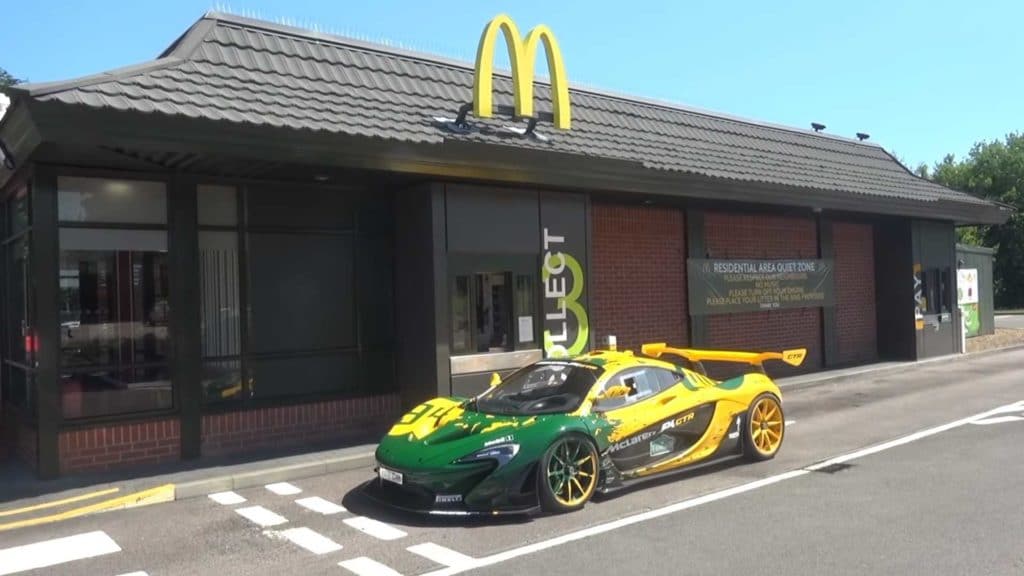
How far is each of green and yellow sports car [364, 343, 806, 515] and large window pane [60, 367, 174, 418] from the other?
3.10 meters

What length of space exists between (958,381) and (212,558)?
14445 millimetres

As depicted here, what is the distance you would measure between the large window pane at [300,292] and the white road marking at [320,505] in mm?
2952

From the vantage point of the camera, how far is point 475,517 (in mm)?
6707

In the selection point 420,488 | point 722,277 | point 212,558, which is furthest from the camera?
point 722,277

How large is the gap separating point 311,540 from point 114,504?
246cm

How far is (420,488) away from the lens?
262 inches

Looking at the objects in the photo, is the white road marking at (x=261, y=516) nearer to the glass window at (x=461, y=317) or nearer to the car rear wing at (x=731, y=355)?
the glass window at (x=461, y=317)

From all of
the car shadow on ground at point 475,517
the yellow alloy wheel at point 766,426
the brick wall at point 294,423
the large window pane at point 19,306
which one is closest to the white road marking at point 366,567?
the car shadow on ground at point 475,517

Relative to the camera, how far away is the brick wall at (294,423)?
9625mm

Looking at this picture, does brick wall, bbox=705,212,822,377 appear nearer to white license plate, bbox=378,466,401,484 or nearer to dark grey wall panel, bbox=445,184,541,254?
dark grey wall panel, bbox=445,184,541,254

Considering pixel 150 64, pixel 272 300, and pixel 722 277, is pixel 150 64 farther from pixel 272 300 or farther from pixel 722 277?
pixel 722 277

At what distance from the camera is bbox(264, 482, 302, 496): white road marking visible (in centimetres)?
805

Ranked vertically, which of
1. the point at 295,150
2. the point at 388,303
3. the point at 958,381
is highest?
the point at 295,150

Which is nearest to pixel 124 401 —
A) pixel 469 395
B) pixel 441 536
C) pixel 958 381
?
pixel 469 395
